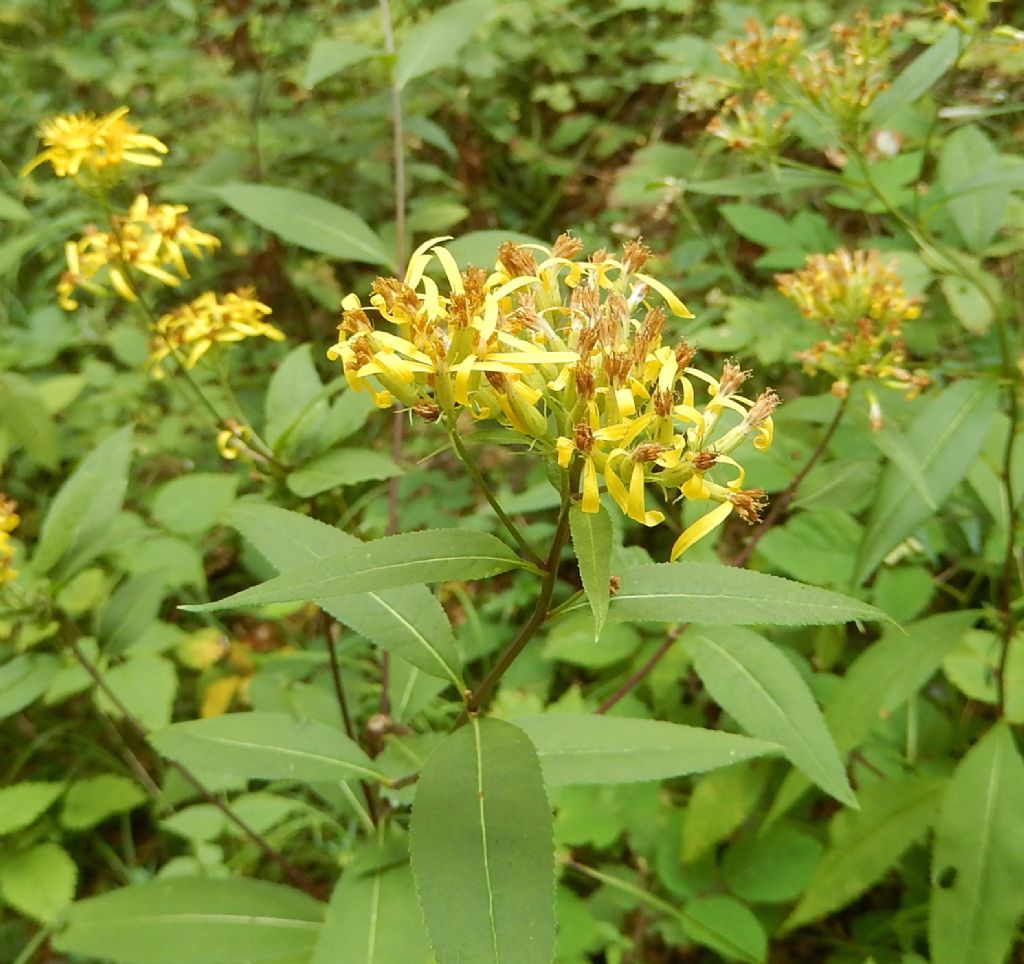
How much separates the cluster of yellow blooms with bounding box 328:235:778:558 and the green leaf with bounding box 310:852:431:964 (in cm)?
74

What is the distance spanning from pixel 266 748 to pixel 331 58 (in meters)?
1.65

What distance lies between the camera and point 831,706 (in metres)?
1.81

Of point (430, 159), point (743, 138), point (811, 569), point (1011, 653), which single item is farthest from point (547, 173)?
point (1011, 653)

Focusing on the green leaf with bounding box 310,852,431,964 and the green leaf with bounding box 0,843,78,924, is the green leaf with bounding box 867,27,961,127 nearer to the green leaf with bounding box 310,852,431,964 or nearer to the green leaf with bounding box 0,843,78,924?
the green leaf with bounding box 310,852,431,964

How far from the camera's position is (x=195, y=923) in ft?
5.25

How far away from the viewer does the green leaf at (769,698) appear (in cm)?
140

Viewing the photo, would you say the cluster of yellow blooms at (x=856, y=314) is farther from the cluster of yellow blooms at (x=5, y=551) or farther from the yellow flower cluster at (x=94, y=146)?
the cluster of yellow blooms at (x=5, y=551)

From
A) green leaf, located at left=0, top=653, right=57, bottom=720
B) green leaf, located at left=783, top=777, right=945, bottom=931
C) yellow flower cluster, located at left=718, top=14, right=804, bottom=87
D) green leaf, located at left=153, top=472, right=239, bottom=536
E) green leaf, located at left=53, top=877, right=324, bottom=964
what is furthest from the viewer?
green leaf, located at left=153, top=472, right=239, bottom=536

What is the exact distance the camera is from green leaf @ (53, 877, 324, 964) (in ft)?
5.03

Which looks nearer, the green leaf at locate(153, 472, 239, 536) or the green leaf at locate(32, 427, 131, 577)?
the green leaf at locate(32, 427, 131, 577)

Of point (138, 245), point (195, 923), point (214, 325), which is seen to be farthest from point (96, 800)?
point (138, 245)

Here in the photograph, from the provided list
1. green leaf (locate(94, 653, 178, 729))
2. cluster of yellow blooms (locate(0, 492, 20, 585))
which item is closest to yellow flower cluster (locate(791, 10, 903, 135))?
cluster of yellow blooms (locate(0, 492, 20, 585))

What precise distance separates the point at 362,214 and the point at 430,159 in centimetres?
92

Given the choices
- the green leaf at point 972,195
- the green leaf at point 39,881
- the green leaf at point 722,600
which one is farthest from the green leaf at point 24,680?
the green leaf at point 972,195
